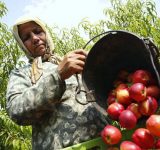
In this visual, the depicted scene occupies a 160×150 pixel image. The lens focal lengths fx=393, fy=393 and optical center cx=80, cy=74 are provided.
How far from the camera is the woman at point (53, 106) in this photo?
6.57 feet

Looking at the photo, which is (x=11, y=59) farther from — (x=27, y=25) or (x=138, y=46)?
(x=138, y=46)

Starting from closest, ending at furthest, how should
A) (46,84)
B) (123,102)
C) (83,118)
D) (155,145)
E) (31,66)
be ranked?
(155,145) → (123,102) → (46,84) → (83,118) → (31,66)

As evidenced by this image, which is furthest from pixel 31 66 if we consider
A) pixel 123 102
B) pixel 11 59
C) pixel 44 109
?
pixel 11 59

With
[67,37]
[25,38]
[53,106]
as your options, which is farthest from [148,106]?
[67,37]

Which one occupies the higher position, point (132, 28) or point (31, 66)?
point (132, 28)

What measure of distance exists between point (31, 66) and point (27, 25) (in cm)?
32

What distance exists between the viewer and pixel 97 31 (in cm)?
756

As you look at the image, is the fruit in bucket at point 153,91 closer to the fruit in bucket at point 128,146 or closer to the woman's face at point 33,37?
the fruit in bucket at point 128,146

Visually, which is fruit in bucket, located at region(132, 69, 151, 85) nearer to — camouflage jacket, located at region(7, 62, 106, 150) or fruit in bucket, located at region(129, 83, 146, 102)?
fruit in bucket, located at region(129, 83, 146, 102)

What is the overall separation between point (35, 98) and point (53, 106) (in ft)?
0.44

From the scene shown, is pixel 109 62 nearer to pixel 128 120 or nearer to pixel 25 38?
pixel 128 120

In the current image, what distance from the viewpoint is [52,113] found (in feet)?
7.23

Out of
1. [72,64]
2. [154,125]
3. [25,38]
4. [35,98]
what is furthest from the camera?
[25,38]

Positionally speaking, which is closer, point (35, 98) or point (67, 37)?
point (35, 98)
